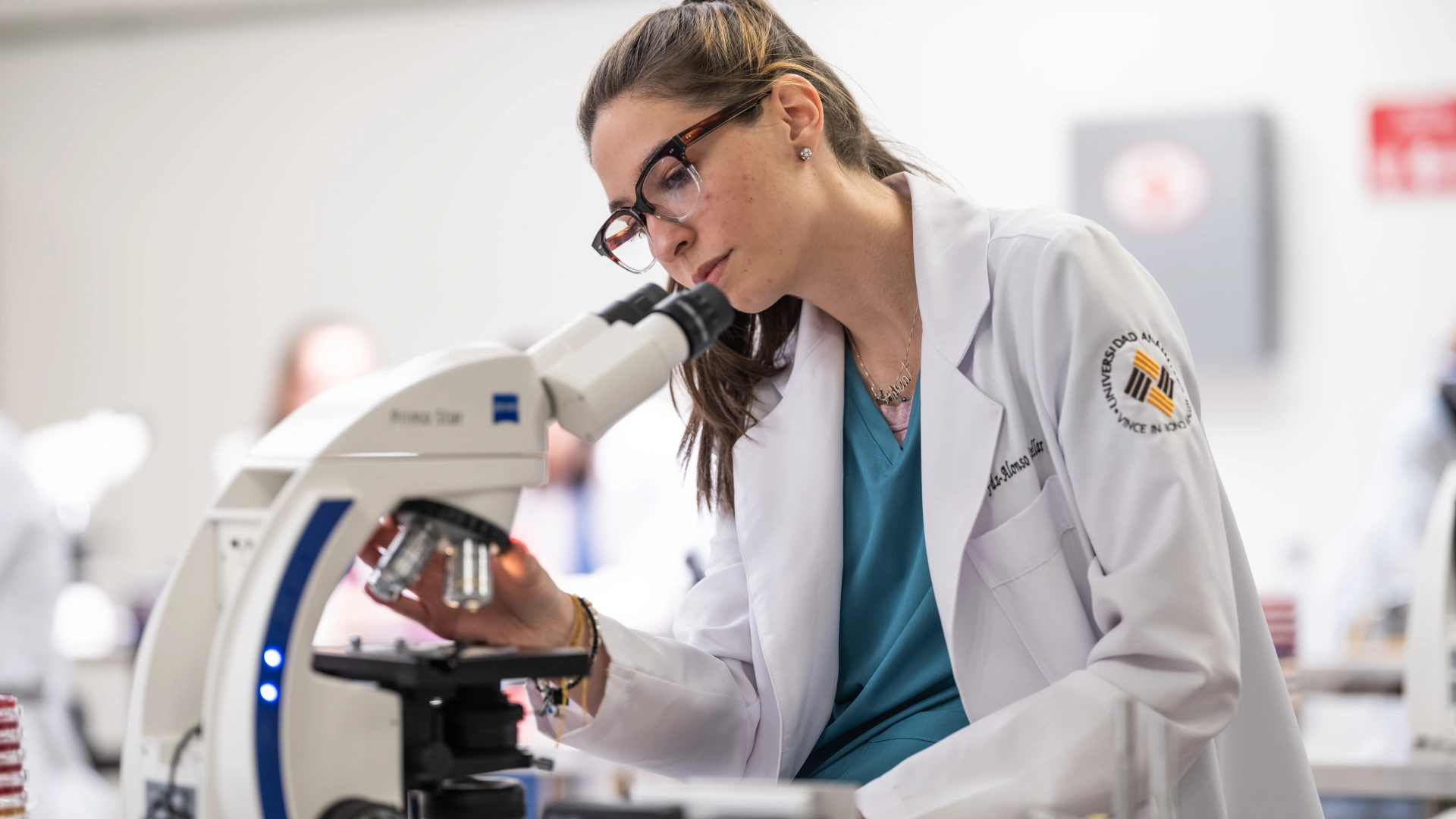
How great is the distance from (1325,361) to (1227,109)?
0.79 metres

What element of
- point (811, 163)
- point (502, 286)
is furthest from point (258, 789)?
point (502, 286)

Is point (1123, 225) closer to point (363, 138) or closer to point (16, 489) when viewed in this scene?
point (363, 138)

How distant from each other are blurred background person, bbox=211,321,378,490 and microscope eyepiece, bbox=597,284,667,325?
3.15 metres

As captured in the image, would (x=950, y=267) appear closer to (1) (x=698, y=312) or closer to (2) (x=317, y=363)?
(1) (x=698, y=312)

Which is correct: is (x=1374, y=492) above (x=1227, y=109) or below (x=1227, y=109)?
below

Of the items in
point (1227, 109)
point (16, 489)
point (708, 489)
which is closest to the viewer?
point (708, 489)

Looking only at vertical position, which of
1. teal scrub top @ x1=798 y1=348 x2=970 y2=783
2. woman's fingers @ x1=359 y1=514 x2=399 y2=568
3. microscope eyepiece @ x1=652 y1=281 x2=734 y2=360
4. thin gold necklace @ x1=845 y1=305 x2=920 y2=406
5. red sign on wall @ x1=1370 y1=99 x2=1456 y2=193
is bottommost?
teal scrub top @ x1=798 y1=348 x2=970 y2=783

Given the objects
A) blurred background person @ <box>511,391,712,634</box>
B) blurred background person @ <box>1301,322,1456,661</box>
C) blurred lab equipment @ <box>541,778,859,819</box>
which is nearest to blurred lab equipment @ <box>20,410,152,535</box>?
blurred background person @ <box>511,391,712,634</box>

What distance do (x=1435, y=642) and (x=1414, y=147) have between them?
2480 millimetres

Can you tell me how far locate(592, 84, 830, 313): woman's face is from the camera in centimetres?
131

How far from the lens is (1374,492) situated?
12.4 ft

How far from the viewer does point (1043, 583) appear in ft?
4.07

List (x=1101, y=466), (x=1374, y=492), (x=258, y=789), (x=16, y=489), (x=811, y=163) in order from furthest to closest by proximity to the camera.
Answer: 1. (x=1374, y=492)
2. (x=16, y=489)
3. (x=811, y=163)
4. (x=1101, y=466)
5. (x=258, y=789)

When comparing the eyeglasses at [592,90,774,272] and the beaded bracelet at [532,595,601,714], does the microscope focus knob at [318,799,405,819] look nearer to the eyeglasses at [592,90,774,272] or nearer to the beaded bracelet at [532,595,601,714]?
the beaded bracelet at [532,595,601,714]
